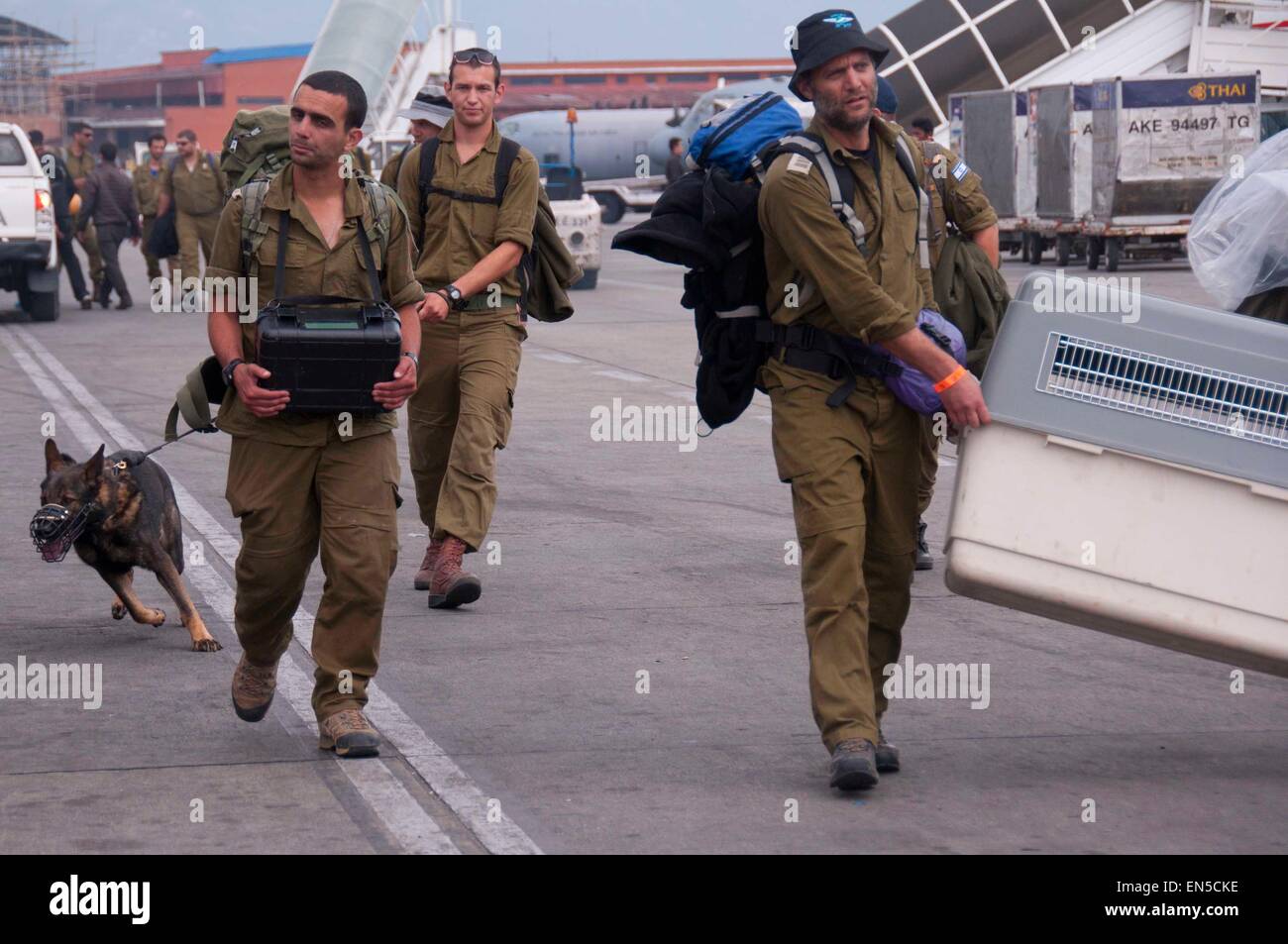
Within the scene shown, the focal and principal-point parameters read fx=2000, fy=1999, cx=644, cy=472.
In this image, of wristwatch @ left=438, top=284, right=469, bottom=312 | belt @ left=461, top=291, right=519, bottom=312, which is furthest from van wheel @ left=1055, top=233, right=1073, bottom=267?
wristwatch @ left=438, top=284, right=469, bottom=312

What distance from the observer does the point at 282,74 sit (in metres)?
145

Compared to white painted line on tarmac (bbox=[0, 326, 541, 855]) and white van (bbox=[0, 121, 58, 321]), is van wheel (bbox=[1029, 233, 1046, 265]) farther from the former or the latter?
white painted line on tarmac (bbox=[0, 326, 541, 855])

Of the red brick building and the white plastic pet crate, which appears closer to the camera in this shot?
the white plastic pet crate

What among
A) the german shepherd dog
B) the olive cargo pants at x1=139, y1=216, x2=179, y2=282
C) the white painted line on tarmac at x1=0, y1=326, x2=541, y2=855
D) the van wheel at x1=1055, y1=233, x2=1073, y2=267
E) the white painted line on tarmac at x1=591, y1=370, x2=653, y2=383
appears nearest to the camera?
the white painted line on tarmac at x1=0, y1=326, x2=541, y2=855

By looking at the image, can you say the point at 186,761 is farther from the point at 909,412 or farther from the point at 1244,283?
the point at 1244,283

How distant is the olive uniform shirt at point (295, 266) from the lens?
5.55 meters

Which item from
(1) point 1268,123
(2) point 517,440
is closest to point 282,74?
(1) point 1268,123

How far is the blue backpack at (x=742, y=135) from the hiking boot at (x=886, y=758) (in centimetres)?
161

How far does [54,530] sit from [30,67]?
14632cm

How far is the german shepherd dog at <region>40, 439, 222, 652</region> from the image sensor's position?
23.5 feet

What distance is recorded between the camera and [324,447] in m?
5.59

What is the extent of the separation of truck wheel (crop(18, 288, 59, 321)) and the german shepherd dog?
1622 centimetres

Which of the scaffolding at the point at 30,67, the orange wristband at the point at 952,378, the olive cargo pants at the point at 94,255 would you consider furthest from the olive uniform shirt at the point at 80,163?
the scaffolding at the point at 30,67
